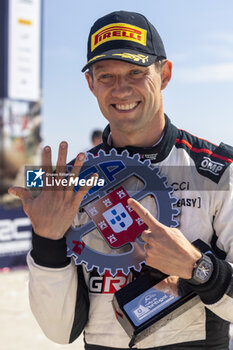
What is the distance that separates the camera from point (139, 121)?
4.64 feet

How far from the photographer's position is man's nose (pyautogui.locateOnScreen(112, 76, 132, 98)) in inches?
54.5

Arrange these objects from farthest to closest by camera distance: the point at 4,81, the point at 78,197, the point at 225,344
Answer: the point at 4,81
the point at 225,344
the point at 78,197

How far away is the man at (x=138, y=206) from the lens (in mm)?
1330

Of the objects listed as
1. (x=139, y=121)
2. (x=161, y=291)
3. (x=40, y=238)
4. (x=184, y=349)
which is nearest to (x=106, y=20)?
(x=139, y=121)

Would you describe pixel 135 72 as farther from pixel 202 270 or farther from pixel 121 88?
pixel 202 270

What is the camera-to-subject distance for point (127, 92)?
1388 millimetres

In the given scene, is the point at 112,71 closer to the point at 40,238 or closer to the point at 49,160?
the point at 49,160

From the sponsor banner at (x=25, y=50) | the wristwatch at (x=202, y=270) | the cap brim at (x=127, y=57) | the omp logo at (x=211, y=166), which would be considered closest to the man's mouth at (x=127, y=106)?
the cap brim at (x=127, y=57)

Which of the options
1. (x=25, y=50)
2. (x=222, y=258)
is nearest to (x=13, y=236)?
(x=25, y=50)

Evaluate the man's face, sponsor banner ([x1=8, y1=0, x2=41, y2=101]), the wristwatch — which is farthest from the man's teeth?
sponsor banner ([x1=8, y1=0, x2=41, y2=101])

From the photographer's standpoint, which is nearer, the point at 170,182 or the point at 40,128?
the point at 170,182

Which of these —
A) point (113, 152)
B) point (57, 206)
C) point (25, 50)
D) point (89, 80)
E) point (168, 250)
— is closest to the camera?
point (168, 250)

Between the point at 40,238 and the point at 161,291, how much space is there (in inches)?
15.5

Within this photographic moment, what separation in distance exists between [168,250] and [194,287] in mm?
154
